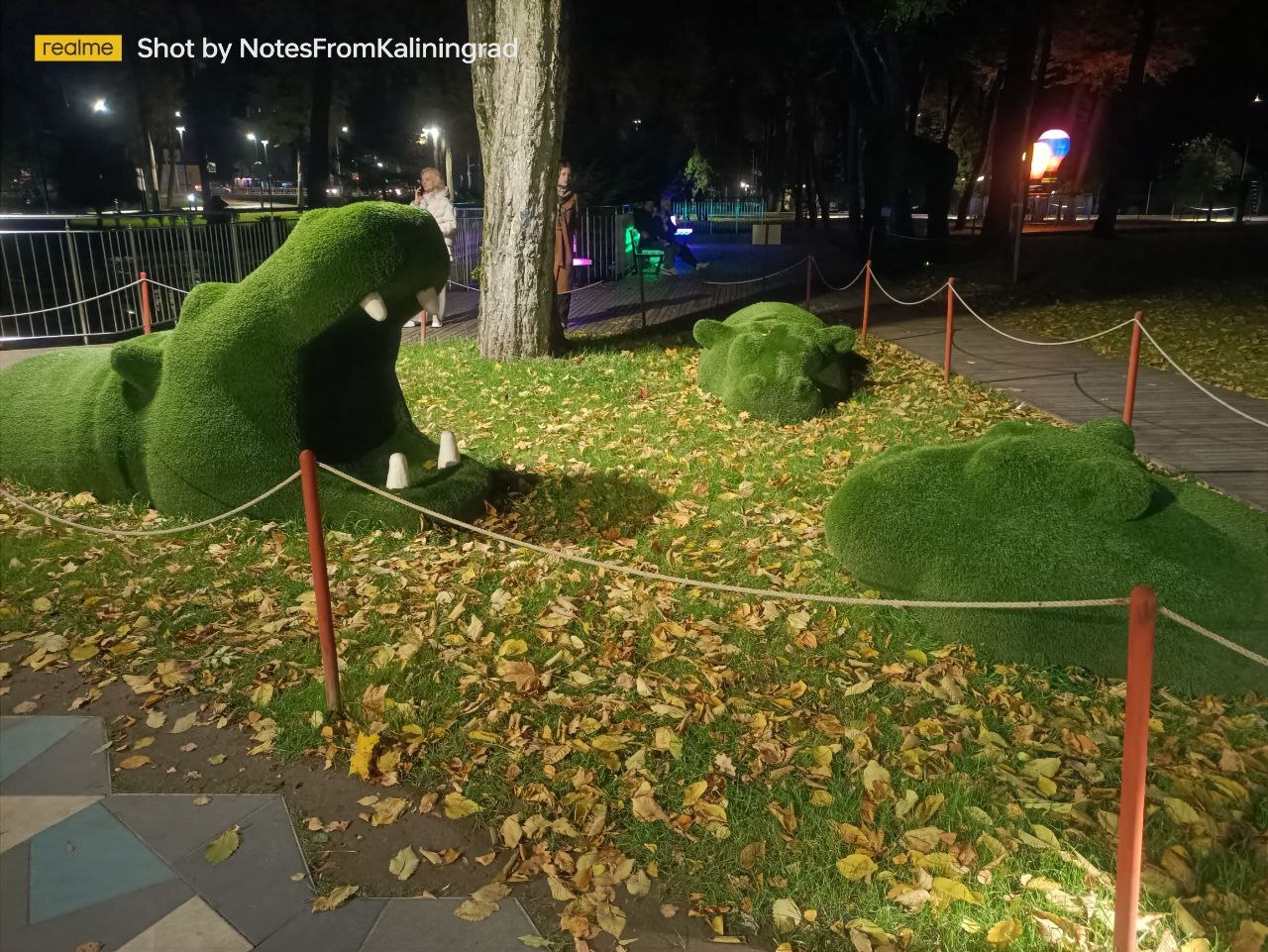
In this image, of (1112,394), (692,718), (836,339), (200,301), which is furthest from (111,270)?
(1112,394)

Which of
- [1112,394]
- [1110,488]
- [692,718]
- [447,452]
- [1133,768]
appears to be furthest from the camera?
[1112,394]

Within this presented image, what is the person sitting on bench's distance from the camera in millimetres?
20641

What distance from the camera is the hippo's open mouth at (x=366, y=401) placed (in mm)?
5895

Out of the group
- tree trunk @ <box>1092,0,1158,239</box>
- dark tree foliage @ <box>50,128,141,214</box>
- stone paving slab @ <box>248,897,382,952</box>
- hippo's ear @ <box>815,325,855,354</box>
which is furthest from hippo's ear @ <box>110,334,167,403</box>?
dark tree foliage @ <box>50,128,141,214</box>

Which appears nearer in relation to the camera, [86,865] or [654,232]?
[86,865]

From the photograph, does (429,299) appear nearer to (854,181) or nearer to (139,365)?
(139,365)

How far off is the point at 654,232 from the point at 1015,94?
9.03 m

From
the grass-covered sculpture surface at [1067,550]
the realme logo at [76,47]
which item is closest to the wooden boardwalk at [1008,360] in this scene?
the grass-covered sculpture surface at [1067,550]

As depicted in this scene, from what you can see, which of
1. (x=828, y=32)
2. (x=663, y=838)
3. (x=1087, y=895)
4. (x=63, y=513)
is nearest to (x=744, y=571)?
(x=663, y=838)

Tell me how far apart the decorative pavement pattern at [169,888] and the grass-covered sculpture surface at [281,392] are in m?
2.45

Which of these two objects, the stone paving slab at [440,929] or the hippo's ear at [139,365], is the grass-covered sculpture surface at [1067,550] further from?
the hippo's ear at [139,365]

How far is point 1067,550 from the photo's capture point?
4477 mm

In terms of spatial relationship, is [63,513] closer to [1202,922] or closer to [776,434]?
[776,434]

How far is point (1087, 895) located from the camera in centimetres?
315
